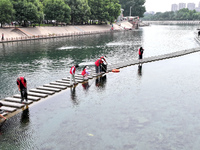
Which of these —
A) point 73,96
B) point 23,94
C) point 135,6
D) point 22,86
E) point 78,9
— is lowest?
point 73,96

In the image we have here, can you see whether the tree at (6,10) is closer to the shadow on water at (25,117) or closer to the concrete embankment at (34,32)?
the concrete embankment at (34,32)

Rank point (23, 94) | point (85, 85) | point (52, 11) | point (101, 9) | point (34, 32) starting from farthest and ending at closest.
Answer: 1. point (101, 9)
2. point (52, 11)
3. point (34, 32)
4. point (85, 85)
5. point (23, 94)

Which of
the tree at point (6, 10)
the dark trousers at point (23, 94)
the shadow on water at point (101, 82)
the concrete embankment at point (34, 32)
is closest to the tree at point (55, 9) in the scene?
the concrete embankment at point (34, 32)

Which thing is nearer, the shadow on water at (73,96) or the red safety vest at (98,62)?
the shadow on water at (73,96)

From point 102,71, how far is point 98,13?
96.3 m

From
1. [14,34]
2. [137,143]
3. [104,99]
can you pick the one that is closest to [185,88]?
[104,99]

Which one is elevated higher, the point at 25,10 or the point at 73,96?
the point at 25,10

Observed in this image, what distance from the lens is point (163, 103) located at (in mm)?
15773

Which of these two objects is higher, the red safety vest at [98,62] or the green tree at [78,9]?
the green tree at [78,9]

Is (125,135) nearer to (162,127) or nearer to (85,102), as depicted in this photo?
(162,127)

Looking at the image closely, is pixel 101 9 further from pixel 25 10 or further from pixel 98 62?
pixel 98 62

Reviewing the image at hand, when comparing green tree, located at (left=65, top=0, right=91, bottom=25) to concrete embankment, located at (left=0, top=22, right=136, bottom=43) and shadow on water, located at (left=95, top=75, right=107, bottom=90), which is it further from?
shadow on water, located at (left=95, top=75, right=107, bottom=90)

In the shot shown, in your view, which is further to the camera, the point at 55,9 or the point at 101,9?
the point at 101,9

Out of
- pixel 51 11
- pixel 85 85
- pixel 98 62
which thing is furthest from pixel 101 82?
pixel 51 11
